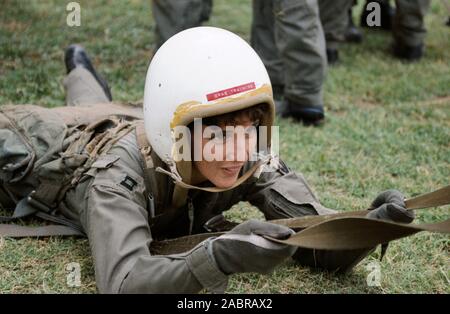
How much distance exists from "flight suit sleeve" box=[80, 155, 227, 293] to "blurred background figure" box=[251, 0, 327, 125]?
2.43 m

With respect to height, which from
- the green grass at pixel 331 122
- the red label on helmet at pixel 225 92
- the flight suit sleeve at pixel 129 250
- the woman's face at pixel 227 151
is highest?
the red label on helmet at pixel 225 92

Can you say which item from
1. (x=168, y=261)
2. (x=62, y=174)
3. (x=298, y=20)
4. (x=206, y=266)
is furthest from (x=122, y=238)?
(x=298, y=20)

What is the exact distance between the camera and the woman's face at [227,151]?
8.57 ft

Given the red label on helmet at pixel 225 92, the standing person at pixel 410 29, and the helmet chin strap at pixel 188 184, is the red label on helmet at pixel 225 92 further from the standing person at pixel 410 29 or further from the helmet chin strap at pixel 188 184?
the standing person at pixel 410 29

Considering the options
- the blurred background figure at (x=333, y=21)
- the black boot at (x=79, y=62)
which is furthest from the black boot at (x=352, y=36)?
the black boot at (x=79, y=62)

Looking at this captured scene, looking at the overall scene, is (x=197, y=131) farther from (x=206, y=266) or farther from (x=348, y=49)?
(x=348, y=49)

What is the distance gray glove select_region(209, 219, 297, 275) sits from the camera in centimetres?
220

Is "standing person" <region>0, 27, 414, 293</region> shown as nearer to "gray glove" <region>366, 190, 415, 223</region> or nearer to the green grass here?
"gray glove" <region>366, 190, 415, 223</region>

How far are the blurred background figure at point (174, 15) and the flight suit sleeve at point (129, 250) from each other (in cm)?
264

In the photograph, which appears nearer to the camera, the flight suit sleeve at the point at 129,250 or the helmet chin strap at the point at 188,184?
the flight suit sleeve at the point at 129,250

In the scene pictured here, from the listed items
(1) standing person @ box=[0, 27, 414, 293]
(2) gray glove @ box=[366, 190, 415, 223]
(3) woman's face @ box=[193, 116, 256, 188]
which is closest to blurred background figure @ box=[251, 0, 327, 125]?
(1) standing person @ box=[0, 27, 414, 293]

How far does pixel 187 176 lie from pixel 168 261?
1.40 ft

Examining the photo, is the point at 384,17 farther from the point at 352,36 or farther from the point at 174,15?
the point at 174,15
